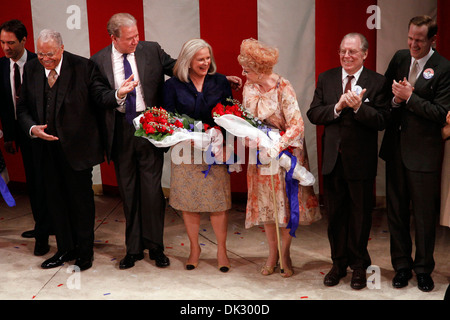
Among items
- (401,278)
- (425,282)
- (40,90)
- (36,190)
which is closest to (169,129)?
(40,90)

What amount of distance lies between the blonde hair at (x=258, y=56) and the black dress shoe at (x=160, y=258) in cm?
147

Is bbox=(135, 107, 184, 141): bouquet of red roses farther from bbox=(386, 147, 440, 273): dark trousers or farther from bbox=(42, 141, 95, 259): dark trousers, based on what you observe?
bbox=(386, 147, 440, 273): dark trousers

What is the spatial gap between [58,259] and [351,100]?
232 cm

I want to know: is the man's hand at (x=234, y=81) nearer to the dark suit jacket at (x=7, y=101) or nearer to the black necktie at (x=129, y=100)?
the black necktie at (x=129, y=100)

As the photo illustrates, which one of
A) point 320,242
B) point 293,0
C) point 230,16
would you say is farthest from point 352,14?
point 320,242

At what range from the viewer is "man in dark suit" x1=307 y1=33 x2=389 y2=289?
3.33 metres

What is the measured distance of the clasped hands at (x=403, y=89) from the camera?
10.7 ft

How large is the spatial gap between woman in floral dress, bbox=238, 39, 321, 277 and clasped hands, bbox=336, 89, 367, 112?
0.98 feet

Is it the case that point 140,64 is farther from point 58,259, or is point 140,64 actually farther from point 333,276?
point 333,276

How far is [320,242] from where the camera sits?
14.6 feet

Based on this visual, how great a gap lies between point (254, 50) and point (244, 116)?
40 cm

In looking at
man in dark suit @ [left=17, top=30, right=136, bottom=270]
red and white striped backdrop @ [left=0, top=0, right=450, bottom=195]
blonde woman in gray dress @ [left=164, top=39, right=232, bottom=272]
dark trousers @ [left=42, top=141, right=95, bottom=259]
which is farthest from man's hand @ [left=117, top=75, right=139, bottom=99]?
red and white striped backdrop @ [left=0, top=0, right=450, bottom=195]

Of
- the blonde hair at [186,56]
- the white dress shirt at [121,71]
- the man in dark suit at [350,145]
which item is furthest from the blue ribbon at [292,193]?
the white dress shirt at [121,71]

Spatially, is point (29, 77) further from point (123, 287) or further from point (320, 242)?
point (320, 242)
